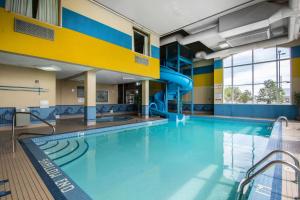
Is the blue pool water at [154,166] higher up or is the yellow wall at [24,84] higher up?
the yellow wall at [24,84]

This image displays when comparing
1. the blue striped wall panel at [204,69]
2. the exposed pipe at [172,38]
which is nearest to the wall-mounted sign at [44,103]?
the exposed pipe at [172,38]

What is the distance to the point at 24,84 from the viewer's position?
5.14 meters

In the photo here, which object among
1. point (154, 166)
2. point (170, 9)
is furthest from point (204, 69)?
point (154, 166)

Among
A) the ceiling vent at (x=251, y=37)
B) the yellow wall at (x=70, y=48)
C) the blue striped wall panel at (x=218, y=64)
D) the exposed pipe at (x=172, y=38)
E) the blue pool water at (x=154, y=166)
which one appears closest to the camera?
the blue pool water at (x=154, y=166)

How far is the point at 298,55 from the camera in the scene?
7508mm

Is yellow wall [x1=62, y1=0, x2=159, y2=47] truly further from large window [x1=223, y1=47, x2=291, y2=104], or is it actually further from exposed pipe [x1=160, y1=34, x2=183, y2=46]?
large window [x1=223, y1=47, x2=291, y2=104]

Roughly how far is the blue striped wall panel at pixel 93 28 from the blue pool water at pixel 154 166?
351cm

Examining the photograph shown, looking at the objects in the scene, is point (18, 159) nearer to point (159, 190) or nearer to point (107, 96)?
point (159, 190)

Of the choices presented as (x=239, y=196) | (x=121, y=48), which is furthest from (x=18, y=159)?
(x=121, y=48)

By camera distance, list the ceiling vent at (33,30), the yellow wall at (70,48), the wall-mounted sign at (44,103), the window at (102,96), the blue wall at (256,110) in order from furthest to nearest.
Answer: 1. the window at (102,96)
2. the blue wall at (256,110)
3. the wall-mounted sign at (44,103)
4. the ceiling vent at (33,30)
5. the yellow wall at (70,48)

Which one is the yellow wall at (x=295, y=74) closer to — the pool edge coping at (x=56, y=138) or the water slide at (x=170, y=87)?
the pool edge coping at (x=56, y=138)

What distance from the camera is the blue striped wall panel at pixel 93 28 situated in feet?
14.9

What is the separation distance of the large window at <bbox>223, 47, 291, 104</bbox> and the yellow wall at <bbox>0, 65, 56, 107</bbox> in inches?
388

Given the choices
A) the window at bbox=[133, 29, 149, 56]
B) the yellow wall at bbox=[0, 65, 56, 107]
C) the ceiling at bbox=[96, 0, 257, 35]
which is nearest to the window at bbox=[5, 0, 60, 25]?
the ceiling at bbox=[96, 0, 257, 35]
